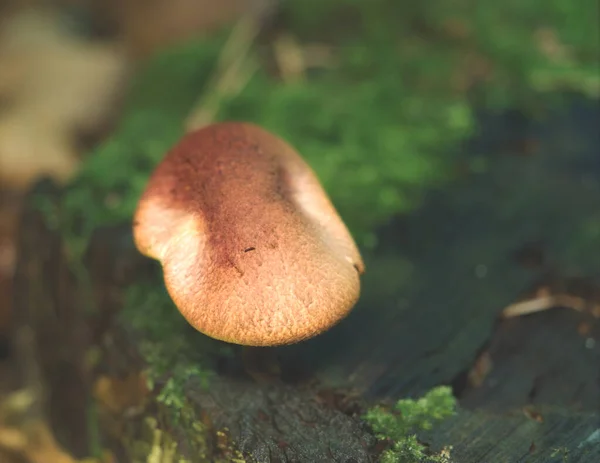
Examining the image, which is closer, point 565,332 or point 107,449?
point 565,332

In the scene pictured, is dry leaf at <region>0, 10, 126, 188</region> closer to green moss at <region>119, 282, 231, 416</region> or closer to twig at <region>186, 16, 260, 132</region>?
twig at <region>186, 16, 260, 132</region>

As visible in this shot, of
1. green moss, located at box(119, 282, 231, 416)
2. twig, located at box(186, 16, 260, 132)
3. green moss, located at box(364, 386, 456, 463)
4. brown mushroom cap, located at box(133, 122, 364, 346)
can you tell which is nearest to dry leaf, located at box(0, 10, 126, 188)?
twig, located at box(186, 16, 260, 132)

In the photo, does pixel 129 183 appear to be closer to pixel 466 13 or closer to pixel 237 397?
pixel 237 397

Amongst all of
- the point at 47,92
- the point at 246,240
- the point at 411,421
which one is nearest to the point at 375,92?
the point at 246,240

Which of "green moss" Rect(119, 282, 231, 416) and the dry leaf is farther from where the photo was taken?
the dry leaf

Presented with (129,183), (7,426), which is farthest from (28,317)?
(129,183)

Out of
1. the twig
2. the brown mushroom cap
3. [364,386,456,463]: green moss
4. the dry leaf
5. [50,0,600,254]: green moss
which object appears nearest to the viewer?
the brown mushroom cap
